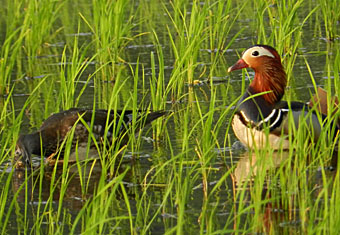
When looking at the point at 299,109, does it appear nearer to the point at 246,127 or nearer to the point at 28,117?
the point at 246,127

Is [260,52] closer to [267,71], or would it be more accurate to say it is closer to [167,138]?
[267,71]

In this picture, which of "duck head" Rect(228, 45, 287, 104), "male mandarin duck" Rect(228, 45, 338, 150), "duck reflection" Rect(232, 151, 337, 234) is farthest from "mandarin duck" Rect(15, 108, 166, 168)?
"duck reflection" Rect(232, 151, 337, 234)

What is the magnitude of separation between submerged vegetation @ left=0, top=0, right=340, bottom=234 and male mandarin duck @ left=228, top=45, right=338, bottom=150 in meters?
0.13

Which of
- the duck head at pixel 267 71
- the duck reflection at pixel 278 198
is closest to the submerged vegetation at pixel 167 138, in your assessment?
the duck reflection at pixel 278 198

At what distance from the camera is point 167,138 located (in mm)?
6996

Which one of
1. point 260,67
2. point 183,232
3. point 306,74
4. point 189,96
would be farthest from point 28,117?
point 183,232

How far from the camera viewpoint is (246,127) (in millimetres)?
6457

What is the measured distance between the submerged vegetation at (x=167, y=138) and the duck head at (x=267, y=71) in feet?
0.42

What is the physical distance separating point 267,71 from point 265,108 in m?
0.35

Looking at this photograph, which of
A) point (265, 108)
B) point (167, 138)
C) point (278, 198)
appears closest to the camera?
point (278, 198)

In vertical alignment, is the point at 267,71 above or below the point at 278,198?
above

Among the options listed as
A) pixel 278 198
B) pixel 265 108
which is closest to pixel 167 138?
pixel 265 108

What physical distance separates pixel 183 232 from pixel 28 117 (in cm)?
333

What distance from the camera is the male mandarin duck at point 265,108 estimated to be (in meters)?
6.41
